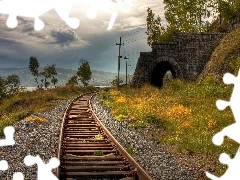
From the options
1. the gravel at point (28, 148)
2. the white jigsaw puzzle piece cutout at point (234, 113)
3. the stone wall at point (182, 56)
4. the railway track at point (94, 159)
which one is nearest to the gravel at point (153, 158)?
the railway track at point (94, 159)

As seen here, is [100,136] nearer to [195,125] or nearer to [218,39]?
[195,125]

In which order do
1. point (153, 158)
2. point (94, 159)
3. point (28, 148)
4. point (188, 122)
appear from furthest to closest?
1. point (188, 122)
2. point (28, 148)
3. point (153, 158)
4. point (94, 159)

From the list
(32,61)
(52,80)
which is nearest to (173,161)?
(32,61)

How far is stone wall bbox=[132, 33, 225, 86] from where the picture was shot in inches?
1265

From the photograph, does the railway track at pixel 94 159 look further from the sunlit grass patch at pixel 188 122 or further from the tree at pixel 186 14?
the tree at pixel 186 14

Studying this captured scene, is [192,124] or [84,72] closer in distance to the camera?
[192,124]

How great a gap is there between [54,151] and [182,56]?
27.9 metres

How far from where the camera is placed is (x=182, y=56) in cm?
3406

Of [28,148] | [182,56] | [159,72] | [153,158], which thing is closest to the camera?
[153,158]

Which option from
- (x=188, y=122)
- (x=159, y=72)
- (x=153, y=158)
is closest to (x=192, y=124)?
(x=188, y=122)

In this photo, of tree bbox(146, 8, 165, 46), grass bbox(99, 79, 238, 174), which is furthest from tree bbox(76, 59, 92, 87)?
grass bbox(99, 79, 238, 174)

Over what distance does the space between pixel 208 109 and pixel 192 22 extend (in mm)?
35693

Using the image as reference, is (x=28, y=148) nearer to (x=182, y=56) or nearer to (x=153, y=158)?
(x=153, y=158)

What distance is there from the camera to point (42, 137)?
9648 mm
